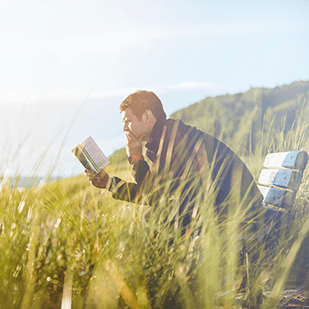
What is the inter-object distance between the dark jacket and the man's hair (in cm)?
11

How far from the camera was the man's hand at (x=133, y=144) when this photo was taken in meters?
2.77

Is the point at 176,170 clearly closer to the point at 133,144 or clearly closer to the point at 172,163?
the point at 172,163

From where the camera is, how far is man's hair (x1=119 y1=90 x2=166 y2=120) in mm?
2672

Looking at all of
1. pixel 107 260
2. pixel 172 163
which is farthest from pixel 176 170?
pixel 107 260

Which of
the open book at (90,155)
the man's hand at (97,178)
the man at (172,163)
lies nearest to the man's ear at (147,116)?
the man at (172,163)

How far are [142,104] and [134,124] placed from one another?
0.18 metres

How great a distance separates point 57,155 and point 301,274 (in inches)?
100

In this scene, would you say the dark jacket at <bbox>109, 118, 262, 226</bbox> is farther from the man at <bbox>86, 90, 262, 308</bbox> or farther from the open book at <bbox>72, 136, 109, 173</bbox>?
the open book at <bbox>72, 136, 109, 173</bbox>

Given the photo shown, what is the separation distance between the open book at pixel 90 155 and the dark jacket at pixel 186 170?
0.21m

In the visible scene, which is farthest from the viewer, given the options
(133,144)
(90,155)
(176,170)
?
(133,144)

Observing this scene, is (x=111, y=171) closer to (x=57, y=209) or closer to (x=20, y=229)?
(x=57, y=209)

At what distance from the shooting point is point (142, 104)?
268 cm

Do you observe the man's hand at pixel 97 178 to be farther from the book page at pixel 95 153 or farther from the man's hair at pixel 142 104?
the man's hair at pixel 142 104

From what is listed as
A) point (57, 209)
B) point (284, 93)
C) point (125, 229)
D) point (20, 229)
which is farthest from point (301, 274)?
point (284, 93)
